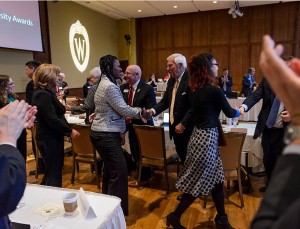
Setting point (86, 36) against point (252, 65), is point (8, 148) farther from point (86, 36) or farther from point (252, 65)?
point (252, 65)

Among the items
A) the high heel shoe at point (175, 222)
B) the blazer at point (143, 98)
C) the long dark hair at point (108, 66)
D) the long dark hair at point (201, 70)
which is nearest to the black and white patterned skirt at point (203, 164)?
the high heel shoe at point (175, 222)

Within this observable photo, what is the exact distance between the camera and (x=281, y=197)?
1.58 ft

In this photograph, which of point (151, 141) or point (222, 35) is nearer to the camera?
point (151, 141)

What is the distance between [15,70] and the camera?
260 inches

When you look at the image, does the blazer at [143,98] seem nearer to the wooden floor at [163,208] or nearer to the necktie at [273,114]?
the wooden floor at [163,208]

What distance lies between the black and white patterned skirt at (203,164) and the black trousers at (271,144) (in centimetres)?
74

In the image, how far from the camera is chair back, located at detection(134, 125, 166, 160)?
2999 mm

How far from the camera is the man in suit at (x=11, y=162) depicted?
0.69 m

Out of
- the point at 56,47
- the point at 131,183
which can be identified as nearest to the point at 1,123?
the point at 131,183

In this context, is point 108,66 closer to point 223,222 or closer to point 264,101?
point 264,101

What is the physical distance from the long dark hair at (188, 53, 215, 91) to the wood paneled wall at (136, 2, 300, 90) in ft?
27.8

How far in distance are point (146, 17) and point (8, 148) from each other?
11.1m

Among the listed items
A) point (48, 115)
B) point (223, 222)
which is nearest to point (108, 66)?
point (48, 115)

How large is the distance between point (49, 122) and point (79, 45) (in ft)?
23.7
